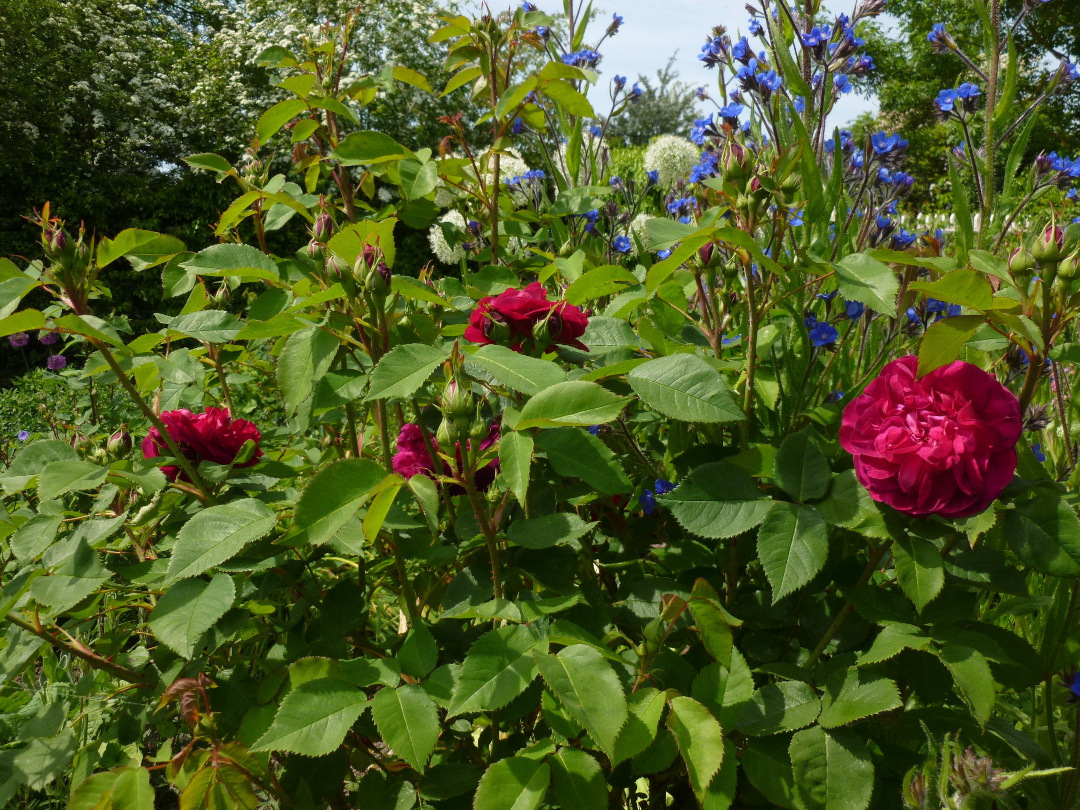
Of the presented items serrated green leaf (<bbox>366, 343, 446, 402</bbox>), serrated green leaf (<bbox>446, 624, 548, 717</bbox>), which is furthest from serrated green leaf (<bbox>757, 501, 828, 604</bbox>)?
serrated green leaf (<bbox>366, 343, 446, 402</bbox>)

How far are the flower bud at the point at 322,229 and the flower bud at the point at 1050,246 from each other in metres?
0.83

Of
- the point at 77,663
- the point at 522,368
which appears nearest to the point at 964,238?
the point at 522,368

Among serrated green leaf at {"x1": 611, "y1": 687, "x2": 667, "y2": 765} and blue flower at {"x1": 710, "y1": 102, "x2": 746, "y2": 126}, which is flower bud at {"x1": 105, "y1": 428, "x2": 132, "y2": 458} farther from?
blue flower at {"x1": 710, "y1": 102, "x2": 746, "y2": 126}

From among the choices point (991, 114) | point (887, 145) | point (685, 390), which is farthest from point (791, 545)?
point (991, 114)

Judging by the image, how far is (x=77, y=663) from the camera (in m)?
1.60

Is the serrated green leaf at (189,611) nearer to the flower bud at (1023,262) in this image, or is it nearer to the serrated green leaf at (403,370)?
the serrated green leaf at (403,370)

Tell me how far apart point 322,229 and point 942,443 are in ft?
2.68

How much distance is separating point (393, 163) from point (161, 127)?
41.1 feet

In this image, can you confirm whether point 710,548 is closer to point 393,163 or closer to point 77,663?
point 393,163

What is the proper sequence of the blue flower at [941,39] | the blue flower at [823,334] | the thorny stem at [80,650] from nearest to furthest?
1. the thorny stem at [80,650]
2. the blue flower at [823,334]
3. the blue flower at [941,39]

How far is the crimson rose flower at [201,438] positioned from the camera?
958mm

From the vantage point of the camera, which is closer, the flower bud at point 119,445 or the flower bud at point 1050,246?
the flower bud at point 1050,246

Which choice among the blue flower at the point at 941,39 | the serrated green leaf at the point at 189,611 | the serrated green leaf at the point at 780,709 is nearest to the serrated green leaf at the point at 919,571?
the serrated green leaf at the point at 780,709

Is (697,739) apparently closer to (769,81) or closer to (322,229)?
(322,229)
